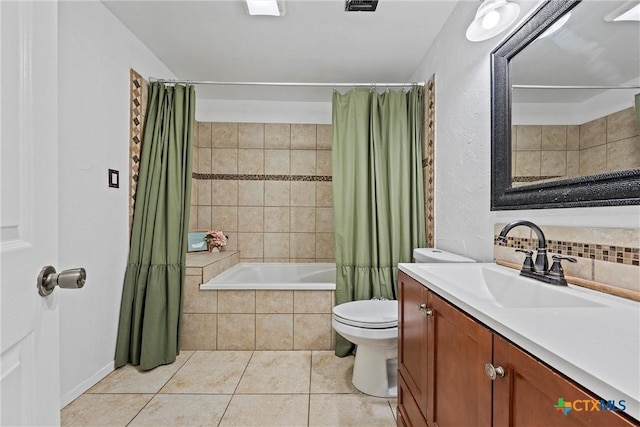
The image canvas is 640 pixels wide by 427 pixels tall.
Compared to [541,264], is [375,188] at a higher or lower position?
higher

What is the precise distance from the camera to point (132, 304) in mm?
2188

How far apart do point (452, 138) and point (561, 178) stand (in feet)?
2.98

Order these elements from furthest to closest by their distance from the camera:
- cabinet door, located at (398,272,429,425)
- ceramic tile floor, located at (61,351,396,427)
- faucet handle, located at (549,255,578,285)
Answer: ceramic tile floor, located at (61,351,396,427) < cabinet door, located at (398,272,429,425) < faucet handle, located at (549,255,578,285)

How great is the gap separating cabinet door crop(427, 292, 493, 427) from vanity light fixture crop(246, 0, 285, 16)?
5.74ft

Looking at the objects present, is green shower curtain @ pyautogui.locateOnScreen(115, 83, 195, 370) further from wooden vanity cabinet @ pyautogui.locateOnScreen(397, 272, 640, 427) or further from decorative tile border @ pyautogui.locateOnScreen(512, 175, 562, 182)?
decorative tile border @ pyautogui.locateOnScreen(512, 175, 562, 182)

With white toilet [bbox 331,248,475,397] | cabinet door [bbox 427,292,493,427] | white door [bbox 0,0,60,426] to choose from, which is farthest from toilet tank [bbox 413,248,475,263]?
white door [bbox 0,0,60,426]

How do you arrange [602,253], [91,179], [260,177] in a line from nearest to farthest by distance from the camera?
[602,253], [91,179], [260,177]

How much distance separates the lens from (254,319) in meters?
2.39

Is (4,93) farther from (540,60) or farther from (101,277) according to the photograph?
(101,277)

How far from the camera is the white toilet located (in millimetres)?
1752

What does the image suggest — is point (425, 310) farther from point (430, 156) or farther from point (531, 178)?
point (430, 156)

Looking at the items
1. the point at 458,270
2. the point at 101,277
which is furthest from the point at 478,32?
the point at 101,277

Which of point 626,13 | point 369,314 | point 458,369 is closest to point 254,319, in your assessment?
point 369,314

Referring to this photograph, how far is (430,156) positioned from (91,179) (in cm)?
221
